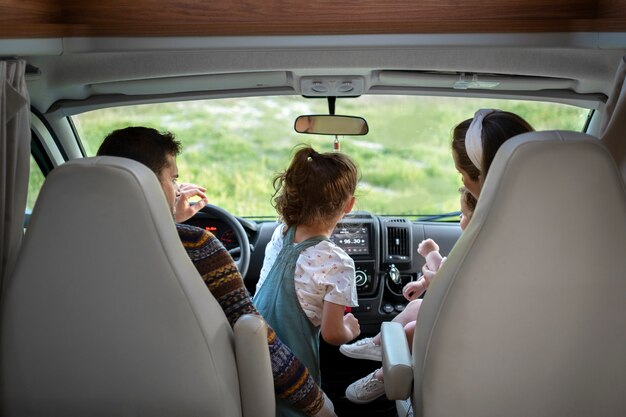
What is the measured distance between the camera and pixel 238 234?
432 cm

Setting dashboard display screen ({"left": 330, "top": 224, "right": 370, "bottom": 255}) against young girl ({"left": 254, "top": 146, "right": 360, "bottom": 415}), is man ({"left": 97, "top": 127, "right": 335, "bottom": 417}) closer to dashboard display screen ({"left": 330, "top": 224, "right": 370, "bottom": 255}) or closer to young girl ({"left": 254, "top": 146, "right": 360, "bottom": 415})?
young girl ({"left": 254, "top": 146, "right": 360, "bottom": 415})

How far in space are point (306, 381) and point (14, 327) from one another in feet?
3.42

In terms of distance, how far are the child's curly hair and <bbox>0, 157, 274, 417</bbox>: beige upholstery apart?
0.97 meters

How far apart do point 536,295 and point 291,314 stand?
46.9 inches

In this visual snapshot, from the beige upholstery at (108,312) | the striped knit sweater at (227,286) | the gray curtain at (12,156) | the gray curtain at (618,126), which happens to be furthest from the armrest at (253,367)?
the gray curtain at (618,126)

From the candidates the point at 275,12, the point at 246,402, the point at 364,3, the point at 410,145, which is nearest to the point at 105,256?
the point at 246,402

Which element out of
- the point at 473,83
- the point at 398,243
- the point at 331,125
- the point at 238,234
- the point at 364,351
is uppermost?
the point at 473,83

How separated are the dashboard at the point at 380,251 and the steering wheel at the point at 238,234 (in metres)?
0.09

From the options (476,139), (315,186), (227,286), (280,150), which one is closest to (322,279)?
(315,186)

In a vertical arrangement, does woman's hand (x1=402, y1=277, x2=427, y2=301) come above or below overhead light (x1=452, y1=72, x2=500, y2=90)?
below

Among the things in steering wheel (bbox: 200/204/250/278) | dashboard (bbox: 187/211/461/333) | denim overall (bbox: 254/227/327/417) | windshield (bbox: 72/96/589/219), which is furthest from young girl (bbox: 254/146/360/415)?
windshield (bbox: 72/96/589/219)

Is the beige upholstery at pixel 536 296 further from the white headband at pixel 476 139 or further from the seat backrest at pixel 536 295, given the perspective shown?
the white headband at pixel 476 139

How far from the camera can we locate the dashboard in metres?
4.45

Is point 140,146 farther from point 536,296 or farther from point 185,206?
point 536,296
